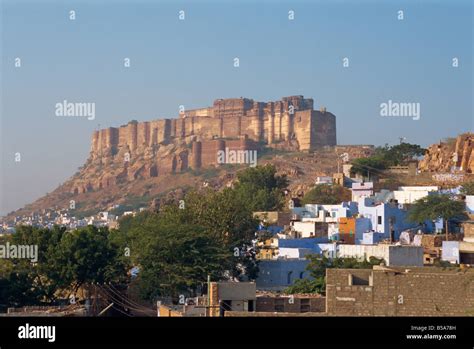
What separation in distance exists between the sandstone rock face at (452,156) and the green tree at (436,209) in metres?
8.91

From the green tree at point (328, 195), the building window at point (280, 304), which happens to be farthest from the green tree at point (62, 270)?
the green tree at point (328, 195)

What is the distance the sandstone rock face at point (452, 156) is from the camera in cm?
3806

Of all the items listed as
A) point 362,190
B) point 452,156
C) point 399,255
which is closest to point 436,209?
point 399,255

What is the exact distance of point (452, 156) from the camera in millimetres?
39500

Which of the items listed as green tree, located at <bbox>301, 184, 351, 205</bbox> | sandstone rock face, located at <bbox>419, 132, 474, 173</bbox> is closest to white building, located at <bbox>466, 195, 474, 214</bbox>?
green tree, located at <bbox>301, 184, 351, 205</bbox>

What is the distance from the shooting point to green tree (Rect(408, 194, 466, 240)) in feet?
90.5

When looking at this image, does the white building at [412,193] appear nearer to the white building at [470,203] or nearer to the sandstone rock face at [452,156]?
the white building at [470,203]

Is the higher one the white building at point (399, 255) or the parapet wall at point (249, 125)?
the parapet wall at point (249, 125)

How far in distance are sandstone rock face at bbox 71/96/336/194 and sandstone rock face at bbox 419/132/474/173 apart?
32.0m

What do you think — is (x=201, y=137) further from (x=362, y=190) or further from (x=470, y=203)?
(x=470, y=203)

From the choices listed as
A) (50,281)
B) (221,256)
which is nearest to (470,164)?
(221,256)

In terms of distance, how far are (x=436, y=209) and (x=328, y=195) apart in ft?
26.1

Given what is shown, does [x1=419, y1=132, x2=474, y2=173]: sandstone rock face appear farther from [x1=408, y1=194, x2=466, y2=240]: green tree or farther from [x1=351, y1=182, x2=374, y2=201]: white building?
[x1=408, y1=194, x2=466, y2=240]: green tree
